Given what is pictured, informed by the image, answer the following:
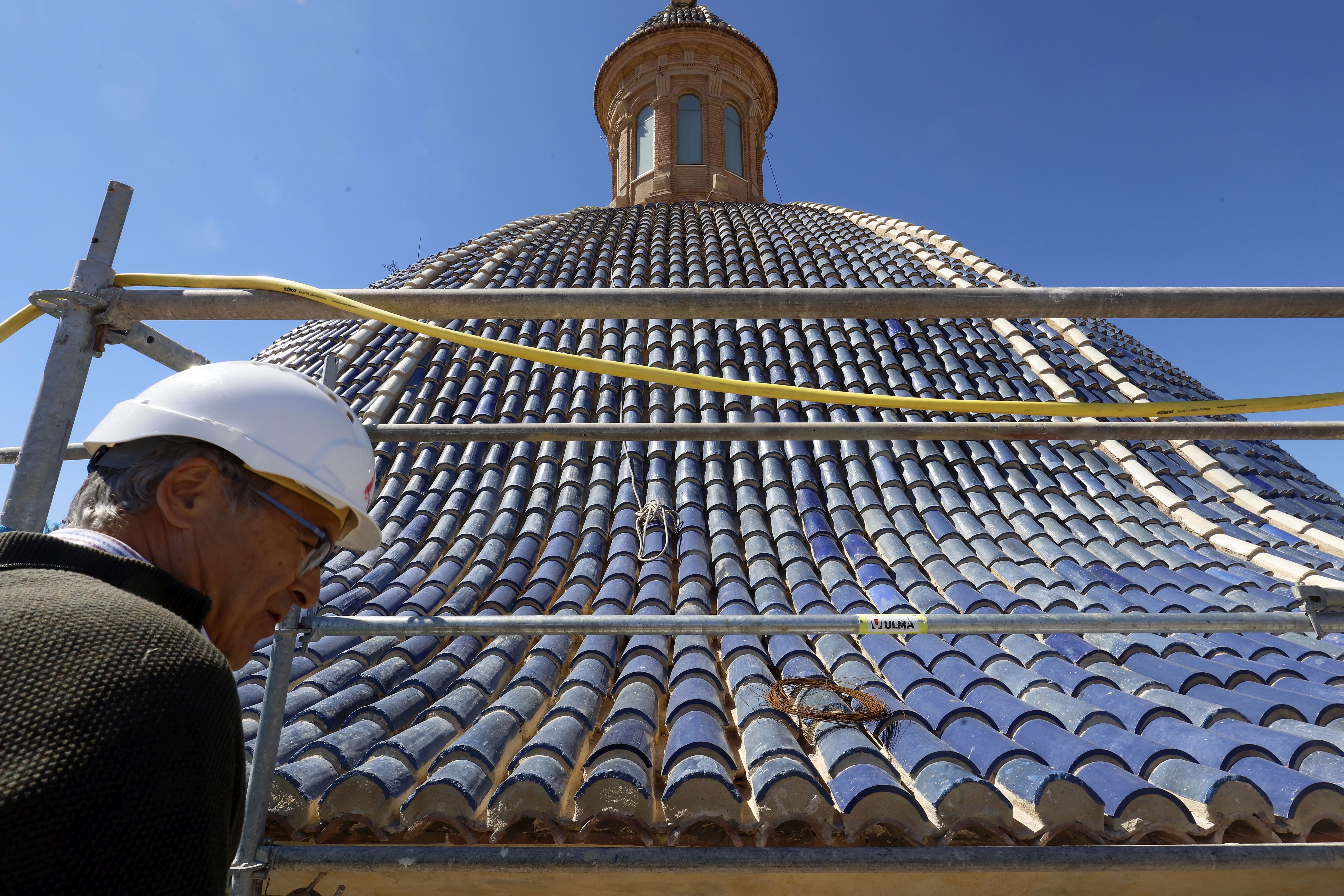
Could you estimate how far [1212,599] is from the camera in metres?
4.06

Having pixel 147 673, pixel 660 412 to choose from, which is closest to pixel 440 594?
pixel 660 412

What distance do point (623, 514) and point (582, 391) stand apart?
1687mm

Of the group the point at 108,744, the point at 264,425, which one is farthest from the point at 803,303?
the point at 108,744

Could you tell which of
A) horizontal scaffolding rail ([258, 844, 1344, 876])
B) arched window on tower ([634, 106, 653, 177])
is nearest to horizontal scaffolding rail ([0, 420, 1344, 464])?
horizontal scaffolding rail ([258, 844, 1344, 876])

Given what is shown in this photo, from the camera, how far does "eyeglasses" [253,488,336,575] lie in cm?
134

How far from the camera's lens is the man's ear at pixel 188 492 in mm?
1213

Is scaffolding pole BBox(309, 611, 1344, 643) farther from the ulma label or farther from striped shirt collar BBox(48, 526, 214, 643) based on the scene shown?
striped shirt collar BBox(48, 526, 214, 643)

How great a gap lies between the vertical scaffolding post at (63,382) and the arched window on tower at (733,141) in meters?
13.6

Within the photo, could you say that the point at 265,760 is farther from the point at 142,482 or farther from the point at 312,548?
the point at 142,482

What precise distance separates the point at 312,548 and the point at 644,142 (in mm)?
14803

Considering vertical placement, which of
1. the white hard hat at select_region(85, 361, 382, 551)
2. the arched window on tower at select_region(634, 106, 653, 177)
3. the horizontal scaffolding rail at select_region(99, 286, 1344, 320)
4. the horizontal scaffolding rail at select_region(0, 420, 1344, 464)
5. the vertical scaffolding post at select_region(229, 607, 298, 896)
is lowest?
the vertical scaffolding post at select_region(229, 607, 298, 896)

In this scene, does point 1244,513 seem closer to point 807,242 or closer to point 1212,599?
point 1212,599

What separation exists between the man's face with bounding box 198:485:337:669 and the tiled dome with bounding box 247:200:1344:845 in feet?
4.47

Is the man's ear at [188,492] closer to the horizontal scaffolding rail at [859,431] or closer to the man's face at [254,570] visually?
the man's face at [254,570]
